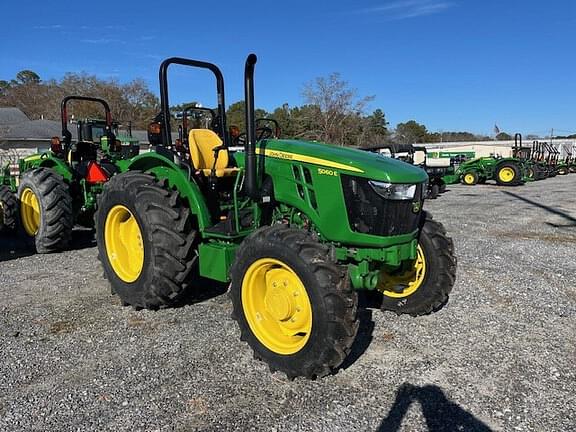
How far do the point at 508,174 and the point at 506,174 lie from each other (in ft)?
0.26

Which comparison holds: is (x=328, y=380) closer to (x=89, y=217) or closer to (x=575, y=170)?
(x=89, y=217)

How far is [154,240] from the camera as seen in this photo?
4.17 meters

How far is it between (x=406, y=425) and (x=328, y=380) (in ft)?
2.16

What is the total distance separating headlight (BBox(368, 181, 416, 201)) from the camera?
3.48 metres

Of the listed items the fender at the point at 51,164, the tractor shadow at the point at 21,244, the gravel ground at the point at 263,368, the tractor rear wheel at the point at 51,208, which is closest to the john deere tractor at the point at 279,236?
the gravel ground at the point at 263,368

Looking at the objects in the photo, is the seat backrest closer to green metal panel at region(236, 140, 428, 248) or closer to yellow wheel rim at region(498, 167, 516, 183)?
green metal panel at region(236, 140, 428, 248)

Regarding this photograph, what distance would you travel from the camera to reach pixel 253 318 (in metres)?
3.60

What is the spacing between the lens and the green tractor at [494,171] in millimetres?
20625

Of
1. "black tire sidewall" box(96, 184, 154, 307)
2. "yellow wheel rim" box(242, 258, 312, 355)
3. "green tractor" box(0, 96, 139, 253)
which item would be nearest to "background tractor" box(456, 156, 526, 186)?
"green tractor" box(0, 96, 139, 253)

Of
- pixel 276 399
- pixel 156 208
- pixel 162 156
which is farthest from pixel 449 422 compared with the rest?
pixel 162 156

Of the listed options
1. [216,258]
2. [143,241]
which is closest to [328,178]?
[216,258]

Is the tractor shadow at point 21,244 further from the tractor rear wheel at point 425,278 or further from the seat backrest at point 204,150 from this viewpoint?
the tractor rear wheel at point 425,278

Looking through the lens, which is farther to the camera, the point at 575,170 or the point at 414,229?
the point at 575,170

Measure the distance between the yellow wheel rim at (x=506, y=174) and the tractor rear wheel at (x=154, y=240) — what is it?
19.3 m
